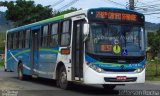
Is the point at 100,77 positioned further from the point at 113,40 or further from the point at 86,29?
the point at 86,29

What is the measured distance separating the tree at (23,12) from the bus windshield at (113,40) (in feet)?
142

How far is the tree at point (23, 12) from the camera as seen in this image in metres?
59.2

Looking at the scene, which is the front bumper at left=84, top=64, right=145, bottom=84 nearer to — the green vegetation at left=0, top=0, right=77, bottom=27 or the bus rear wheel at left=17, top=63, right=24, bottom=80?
the bus rear wheel at left=17, top=63, right=24, bottom=80

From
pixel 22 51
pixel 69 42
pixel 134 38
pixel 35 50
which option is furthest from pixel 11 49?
pixel 134 38

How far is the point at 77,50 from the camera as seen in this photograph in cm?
1616

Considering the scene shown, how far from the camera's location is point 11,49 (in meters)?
26.0

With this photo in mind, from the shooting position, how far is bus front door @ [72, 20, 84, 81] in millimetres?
15812

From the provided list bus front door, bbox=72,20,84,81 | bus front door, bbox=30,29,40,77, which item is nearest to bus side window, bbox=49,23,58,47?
bus front door, bbox=72,20,84,81

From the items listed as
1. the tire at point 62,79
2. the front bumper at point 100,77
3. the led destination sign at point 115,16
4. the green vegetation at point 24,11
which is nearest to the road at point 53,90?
the tire at point 62,79

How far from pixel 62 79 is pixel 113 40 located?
3.28 metres

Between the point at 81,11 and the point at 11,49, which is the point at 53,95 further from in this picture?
the point at 11,49

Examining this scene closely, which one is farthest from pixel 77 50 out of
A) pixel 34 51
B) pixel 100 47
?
pixel 34 51

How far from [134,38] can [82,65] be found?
216 cm

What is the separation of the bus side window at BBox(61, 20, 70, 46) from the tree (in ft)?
135
